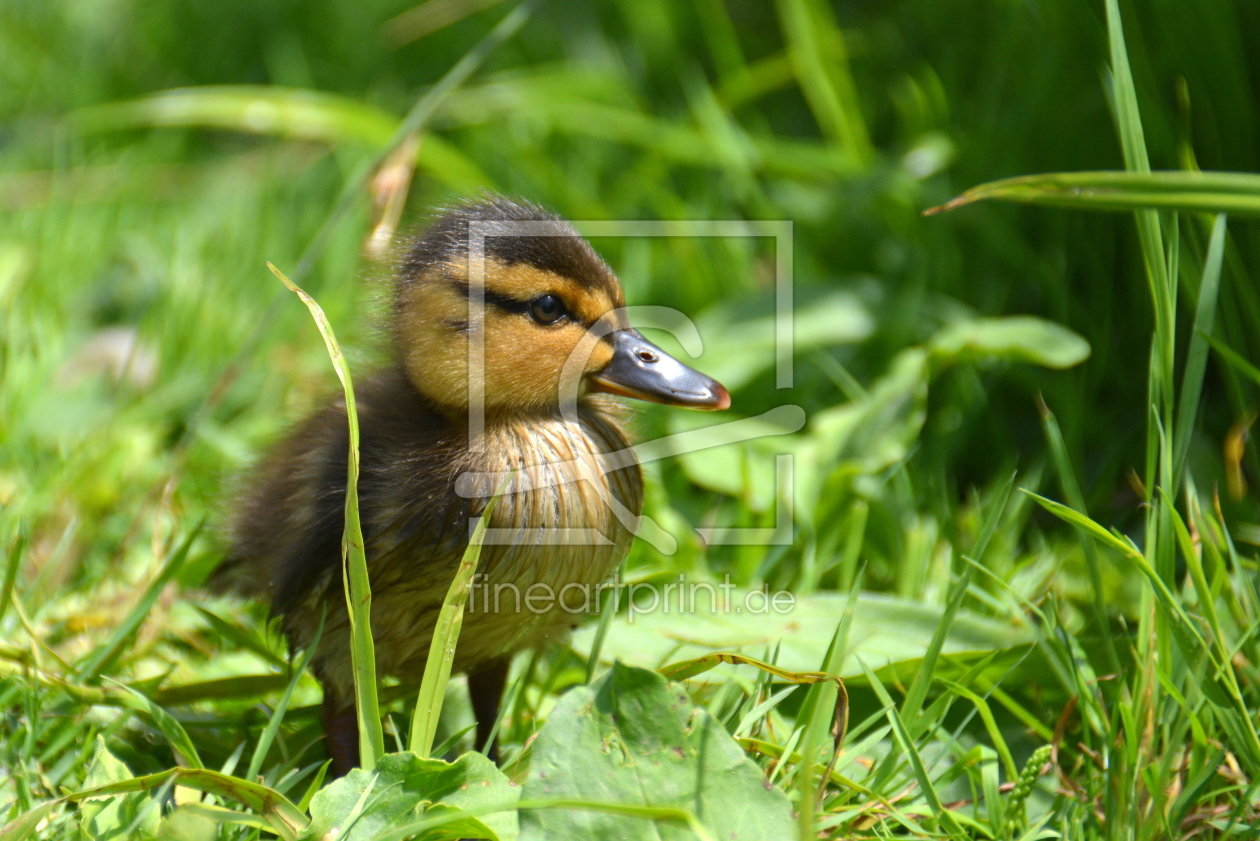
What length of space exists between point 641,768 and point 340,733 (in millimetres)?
589

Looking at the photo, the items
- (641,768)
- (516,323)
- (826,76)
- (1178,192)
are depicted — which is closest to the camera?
(1178,192)

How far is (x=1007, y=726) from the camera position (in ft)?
6.05

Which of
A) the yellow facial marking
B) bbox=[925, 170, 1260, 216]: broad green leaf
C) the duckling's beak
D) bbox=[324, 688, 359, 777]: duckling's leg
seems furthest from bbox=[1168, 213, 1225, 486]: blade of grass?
bbox=[324, 688, 359, 777]: duckling's leg

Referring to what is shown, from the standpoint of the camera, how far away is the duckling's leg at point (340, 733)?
68.6 inches

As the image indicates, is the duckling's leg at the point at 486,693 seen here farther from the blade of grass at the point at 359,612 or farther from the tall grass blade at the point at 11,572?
the tall grass blade at the point at 11,572

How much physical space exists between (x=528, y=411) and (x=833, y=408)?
124cm

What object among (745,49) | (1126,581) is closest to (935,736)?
(1126,581)

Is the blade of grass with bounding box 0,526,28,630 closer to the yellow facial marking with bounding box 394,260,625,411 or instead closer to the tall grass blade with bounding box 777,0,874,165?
the yellow facial marking with bounding box 394,260,625,411

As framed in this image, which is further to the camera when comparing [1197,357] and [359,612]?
[1197,357]

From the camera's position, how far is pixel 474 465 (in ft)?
5.61

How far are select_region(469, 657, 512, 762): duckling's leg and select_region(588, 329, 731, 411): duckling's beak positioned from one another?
50 centimetres

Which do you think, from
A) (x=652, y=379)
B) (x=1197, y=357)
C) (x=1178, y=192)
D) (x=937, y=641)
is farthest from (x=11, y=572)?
(x=1197, y=357)

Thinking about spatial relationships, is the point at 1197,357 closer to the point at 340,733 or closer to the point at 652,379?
the point at 652,379

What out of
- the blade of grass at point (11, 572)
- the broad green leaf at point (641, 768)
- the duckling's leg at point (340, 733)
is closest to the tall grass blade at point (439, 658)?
the broad green leaf at point (641, 768)
